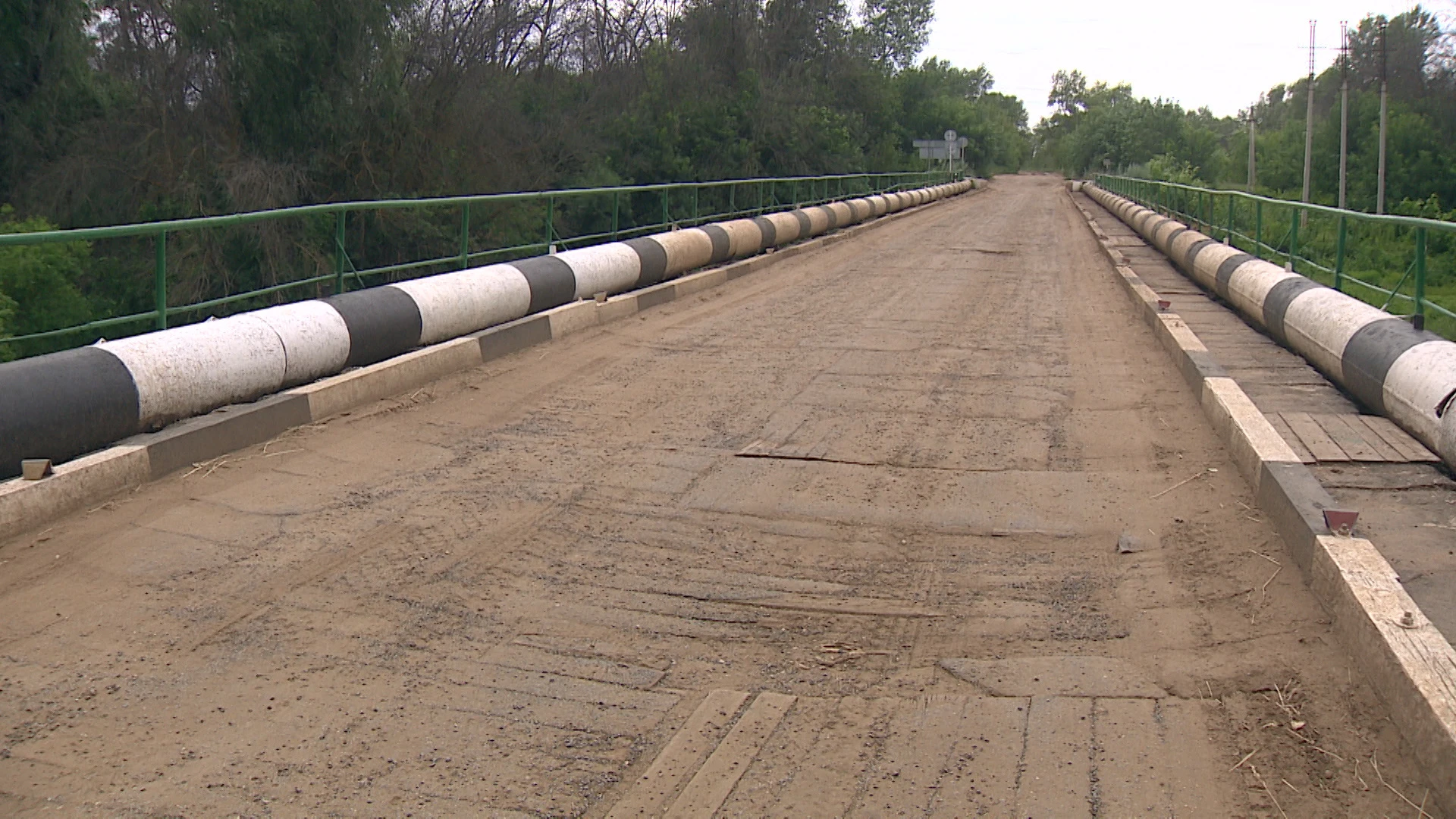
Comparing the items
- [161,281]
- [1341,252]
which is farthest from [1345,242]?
[161,281]

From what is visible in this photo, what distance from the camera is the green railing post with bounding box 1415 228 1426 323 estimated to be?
8102 mm

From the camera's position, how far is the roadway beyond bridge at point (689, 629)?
11.5ft

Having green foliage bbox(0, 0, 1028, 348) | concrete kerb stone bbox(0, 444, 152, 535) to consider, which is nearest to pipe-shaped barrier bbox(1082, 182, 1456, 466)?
concrete kerb stone bbox(0, 444, 152, 535)

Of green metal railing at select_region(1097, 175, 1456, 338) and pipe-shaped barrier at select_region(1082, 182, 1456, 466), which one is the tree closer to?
green metal railing at select_region(1097, 175, 1456, 338)

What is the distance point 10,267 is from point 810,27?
1850 inches

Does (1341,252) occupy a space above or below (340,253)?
below

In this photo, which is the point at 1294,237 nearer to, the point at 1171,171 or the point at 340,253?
the point at 340,253

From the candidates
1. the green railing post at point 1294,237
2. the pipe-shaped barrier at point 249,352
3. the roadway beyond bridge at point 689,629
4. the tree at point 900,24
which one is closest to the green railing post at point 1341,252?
the green railing post at point 1294,237

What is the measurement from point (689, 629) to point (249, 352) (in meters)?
3.92

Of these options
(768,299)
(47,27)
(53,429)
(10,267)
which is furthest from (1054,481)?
(47,27)

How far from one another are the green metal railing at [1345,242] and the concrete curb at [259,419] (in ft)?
21.2

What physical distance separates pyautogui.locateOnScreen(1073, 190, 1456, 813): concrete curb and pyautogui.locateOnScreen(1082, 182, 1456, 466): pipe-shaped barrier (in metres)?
0.72

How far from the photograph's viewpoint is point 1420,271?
8.33 m

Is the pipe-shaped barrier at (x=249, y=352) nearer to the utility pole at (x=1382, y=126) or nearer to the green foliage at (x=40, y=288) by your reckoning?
the green foliage at (x=40, y=288)
